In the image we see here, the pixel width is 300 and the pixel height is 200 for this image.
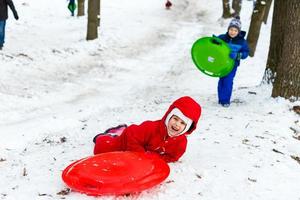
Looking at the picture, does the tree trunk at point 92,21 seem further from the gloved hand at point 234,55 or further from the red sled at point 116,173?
the red sled at point 116,173

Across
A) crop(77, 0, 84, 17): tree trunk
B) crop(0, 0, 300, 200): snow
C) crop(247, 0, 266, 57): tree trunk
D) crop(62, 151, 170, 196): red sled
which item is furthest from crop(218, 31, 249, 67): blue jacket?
crop(77, 0, 84, 17): tree trunk

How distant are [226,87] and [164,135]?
353 cm

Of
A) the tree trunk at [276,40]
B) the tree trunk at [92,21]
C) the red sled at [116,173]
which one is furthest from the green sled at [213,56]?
the tree trunk at [92,21]

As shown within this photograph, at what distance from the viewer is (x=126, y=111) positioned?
785cm

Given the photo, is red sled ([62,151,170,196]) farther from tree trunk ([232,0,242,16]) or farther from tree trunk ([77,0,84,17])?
tree trunk ([232,0,242,16])

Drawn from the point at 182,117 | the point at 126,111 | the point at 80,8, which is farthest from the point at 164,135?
the point at 80,8

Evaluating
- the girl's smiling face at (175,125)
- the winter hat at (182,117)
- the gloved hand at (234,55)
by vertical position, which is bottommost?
the girl's smiling face at (175,125)

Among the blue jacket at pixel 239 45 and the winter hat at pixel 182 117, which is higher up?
the blue jacket at pixel 239 45

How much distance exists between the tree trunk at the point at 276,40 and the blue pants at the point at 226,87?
76cm

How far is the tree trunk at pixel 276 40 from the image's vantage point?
7852 millimetres

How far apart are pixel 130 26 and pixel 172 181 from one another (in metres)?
16.2

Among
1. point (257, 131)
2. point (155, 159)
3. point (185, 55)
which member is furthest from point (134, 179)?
point (185, 55)

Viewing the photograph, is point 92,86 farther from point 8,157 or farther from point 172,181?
point 172,181

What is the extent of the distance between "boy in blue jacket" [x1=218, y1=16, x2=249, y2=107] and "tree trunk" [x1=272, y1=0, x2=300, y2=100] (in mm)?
737
